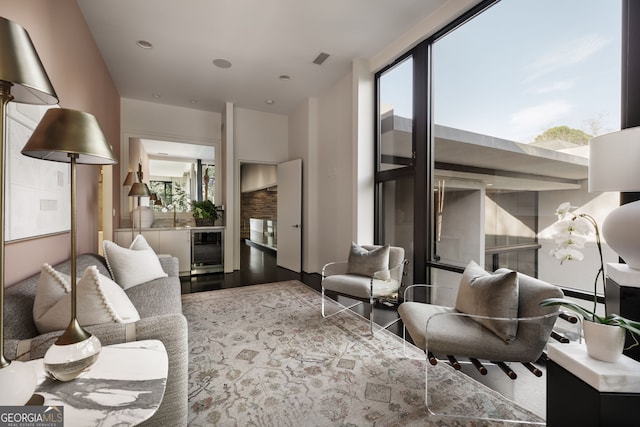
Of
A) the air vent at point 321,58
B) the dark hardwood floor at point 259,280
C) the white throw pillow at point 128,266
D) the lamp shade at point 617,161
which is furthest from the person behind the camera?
the air vent at point 321,58

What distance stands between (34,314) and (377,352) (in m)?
2.15

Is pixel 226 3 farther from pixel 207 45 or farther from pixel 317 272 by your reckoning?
pixel 317 272

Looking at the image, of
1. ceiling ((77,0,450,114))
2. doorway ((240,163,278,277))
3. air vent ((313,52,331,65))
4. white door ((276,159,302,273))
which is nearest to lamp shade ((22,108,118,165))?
ceiling ((77,0,450,114))

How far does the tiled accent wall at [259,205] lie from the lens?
28.6 ft

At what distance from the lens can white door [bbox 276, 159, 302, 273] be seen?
17.0ft

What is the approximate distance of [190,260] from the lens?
4.90 meters

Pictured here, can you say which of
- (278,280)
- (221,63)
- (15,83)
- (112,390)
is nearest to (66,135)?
(15,83)

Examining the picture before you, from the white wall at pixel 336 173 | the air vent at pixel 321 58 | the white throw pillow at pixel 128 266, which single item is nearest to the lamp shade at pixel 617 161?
the white wall at pixel 336 173

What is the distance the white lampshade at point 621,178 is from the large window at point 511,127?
0.71 m

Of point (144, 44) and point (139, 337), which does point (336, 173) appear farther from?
point (139, 337)

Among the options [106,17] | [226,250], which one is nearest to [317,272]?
[226,250]

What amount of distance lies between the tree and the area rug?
5.85 ft

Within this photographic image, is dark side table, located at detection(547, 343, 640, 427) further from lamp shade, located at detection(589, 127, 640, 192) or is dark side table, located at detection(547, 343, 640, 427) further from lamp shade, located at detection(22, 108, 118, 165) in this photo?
lamp shade, located at detection(22, 108, 118, 165)

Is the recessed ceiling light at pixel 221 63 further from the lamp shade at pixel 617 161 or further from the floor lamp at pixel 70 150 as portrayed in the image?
the lamp shade at pixel 617 161
